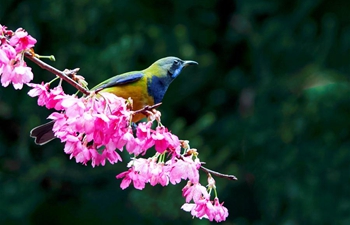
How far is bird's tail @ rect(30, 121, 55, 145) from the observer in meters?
2.04

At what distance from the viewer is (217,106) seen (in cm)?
761

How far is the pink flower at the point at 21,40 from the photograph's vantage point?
1.43m

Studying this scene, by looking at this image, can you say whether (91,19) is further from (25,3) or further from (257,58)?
(257,58)

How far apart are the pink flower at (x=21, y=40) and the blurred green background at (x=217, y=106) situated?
13.3 feet

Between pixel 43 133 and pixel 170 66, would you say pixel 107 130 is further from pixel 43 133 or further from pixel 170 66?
pixel 170 66

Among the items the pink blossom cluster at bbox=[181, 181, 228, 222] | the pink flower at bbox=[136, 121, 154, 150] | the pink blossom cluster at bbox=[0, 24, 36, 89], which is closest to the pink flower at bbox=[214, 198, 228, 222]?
the pink blossom cluster at bbox=[181, 181, 228, 222]

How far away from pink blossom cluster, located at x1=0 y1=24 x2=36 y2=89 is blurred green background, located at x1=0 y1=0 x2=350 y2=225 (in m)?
4.05

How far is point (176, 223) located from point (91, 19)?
216cm

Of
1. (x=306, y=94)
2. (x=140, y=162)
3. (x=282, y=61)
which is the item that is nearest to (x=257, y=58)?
(x=282, y=61)

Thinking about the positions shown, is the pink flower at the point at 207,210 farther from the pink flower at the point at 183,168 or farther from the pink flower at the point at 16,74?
the pink flower at the point at 16,74

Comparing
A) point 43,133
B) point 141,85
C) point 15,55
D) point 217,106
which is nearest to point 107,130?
point 15,55

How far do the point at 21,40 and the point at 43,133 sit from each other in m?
0.67

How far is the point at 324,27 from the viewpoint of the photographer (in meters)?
7.30

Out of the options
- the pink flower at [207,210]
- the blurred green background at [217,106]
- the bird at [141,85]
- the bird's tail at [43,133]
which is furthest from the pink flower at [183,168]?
the blurred green background at [217,106]
